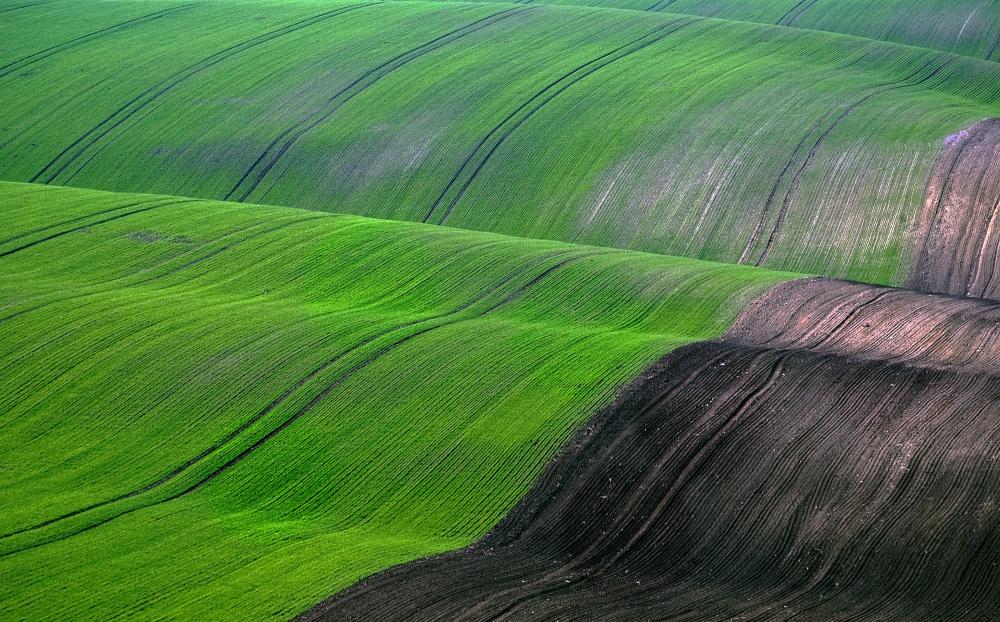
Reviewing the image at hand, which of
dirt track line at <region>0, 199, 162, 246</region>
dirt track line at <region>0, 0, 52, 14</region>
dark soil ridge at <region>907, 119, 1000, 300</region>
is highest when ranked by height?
dirt track line at <region>0, 0, 52, 14</region>

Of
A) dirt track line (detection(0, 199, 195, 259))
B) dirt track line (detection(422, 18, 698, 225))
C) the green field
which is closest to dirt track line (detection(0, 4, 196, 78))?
the green field

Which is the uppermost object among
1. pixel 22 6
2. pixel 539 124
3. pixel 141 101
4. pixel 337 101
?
pixel 22 6

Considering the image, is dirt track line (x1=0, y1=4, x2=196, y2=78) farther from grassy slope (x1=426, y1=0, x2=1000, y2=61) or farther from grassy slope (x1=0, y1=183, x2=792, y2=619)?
grassy slope (x1=426, y1=0, x2=1000, y2=61)

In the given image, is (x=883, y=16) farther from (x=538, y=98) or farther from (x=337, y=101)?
(x=337, y=101)

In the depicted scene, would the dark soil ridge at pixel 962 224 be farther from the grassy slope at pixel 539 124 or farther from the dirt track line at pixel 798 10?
the dirt track line at pixel 798 10

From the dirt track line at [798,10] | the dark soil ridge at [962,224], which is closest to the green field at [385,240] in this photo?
the dark soil ridge at [962,224]

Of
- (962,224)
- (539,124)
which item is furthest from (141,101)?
(962,224)

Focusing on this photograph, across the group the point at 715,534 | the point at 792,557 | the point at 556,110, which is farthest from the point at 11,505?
the point at 556,110
